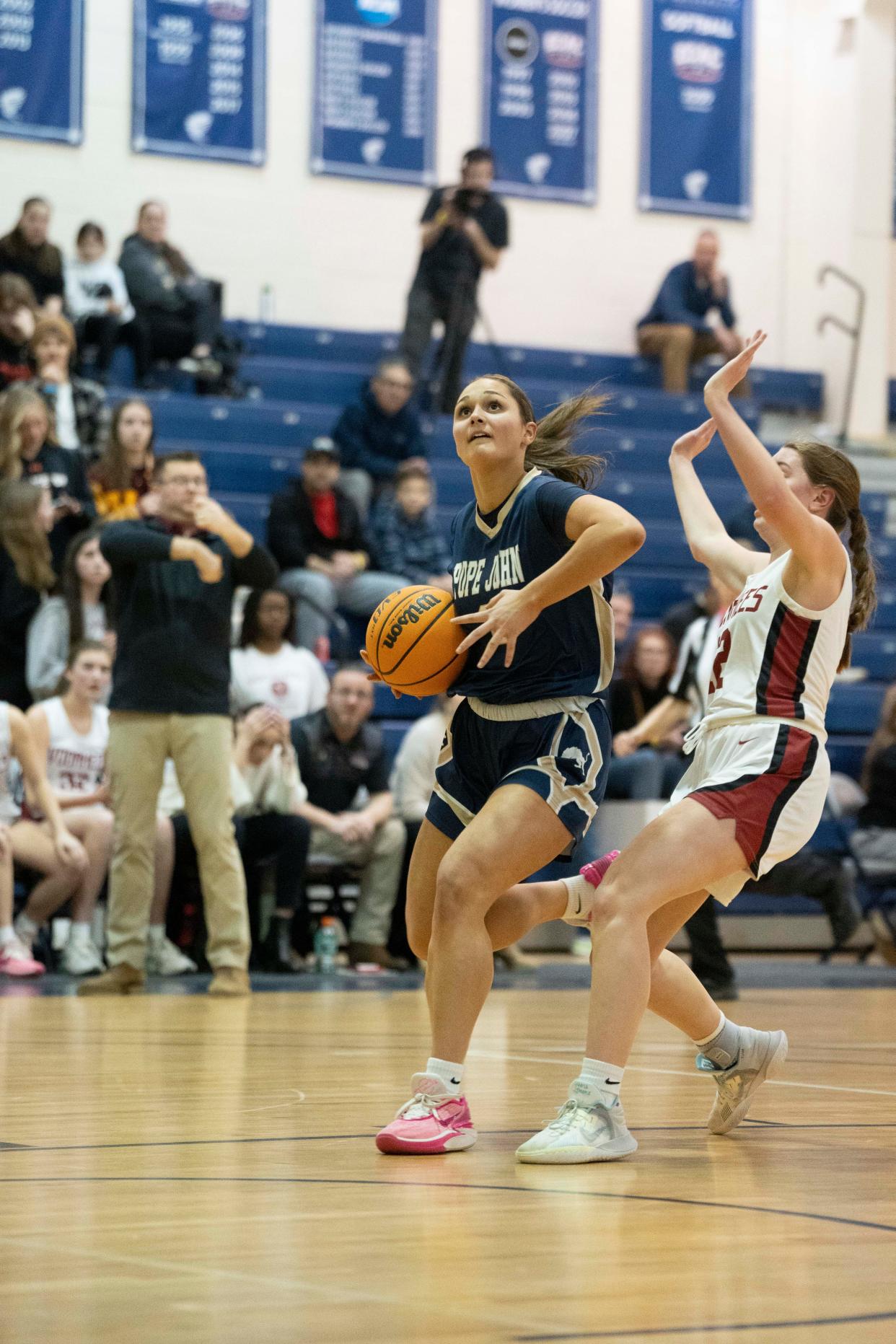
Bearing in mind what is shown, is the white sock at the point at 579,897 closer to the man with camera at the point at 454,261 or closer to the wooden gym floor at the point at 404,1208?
the wooden gym floor at the point at 404,1208

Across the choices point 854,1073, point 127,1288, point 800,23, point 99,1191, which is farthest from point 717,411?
point 800,23

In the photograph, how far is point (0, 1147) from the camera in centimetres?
389

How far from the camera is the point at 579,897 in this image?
4.25 meters

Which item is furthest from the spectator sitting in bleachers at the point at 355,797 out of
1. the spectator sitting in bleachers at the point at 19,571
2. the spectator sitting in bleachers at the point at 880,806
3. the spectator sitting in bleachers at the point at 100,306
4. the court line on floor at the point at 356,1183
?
the court line on floor at the point at 356,1183

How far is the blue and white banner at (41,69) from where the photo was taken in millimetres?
14711

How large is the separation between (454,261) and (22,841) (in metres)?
6.39

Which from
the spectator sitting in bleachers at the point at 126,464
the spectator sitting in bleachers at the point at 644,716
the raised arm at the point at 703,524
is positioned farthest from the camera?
the spectator sitting in bleachers at the point at 644,716

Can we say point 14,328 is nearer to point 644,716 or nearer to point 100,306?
point 100,306

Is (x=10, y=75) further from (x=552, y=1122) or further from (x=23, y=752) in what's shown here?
(x=552, y=1122)

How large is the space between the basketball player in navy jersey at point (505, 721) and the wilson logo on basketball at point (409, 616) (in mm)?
81

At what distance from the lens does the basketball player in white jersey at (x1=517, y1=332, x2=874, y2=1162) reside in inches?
151

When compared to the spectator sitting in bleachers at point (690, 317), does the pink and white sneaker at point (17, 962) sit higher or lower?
lower

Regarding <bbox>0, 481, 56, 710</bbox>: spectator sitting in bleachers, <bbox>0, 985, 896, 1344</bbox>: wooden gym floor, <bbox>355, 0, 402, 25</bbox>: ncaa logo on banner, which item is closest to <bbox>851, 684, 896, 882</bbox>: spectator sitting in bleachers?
<bbox>0, 481, 56, 710</bbox>: spectator sitting in bleachers

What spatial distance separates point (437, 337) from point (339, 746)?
6861 millimetres
